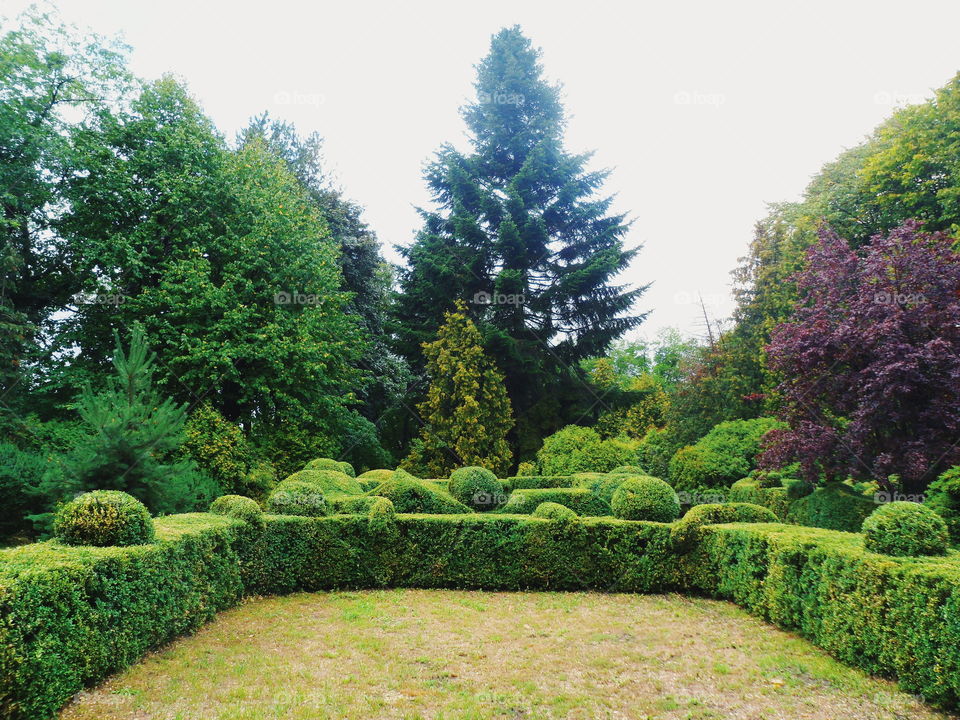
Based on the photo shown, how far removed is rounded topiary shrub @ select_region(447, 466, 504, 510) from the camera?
39.9ft

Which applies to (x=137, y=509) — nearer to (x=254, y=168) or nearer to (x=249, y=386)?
(x=249, y=386)

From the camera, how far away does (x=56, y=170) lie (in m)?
16.6

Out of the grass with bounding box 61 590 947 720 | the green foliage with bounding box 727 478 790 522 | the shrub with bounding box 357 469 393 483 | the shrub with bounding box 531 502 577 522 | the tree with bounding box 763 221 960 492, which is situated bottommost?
the grass with bounding box 61 590 947 720

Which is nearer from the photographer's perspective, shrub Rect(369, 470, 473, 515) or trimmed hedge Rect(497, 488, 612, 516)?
shrub Rect(369, 470, 473, 515)

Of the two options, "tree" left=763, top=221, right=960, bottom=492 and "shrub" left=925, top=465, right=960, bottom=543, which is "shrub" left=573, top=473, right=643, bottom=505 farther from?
"shrub" left=925, top=465, right=960, bottom=543

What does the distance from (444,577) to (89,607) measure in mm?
5735

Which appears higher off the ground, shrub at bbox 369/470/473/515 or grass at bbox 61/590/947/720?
shrub at bbox 369/470/473/515

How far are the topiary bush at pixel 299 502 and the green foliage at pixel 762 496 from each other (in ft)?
34.8

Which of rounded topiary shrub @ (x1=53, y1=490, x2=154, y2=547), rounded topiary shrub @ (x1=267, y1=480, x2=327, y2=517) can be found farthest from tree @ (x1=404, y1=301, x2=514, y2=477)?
rounded topiary shrub @ (x1=53, y1=490, x2=154, y2=547)

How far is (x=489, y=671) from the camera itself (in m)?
5.57

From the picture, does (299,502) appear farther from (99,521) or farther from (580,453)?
(580,453)

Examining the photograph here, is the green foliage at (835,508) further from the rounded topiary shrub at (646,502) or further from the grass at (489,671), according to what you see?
the grass at (489,671)

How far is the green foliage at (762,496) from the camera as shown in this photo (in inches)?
569

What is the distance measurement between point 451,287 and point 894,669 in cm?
2041
